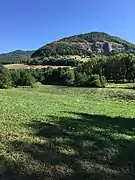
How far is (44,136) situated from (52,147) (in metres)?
1.79

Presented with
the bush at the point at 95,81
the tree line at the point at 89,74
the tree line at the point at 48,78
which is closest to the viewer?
the tree line at the point at 48,78

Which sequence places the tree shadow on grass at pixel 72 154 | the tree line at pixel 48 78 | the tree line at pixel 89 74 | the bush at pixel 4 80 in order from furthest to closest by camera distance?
the tree line at pixel 89 74 → the tree line at pixel 48 78 → the bush at pixel 4 80 → the tree shadow on grass at pixel 72 154

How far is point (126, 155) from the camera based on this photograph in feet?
47.6

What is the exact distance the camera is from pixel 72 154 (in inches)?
533

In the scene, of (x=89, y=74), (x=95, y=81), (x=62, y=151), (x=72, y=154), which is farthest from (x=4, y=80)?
(x=72, y=154)

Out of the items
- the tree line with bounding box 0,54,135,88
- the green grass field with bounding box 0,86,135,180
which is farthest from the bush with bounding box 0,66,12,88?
the green grass field with bounding box 0,86,135,180

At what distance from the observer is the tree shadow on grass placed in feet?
37.6

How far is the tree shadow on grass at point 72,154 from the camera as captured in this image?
452 inches

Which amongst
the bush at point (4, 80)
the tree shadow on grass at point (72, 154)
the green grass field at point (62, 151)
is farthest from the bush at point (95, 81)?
the tree shadow on grass at point (72, 154)

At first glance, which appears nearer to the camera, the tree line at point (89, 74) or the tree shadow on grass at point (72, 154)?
the tree shadow on grass at point (72, 154)

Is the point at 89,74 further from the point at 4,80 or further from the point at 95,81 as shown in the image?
the point at 4,80

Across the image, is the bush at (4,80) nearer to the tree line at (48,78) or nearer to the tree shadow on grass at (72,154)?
the tree line at (48,78)

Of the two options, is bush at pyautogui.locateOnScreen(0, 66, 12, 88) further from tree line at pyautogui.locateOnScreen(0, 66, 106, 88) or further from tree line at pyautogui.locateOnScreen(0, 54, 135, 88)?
tree line at pyautogui.locateOnScreen(0, 54, 135, 88)

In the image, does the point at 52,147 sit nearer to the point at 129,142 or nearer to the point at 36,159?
the point at 36,159
